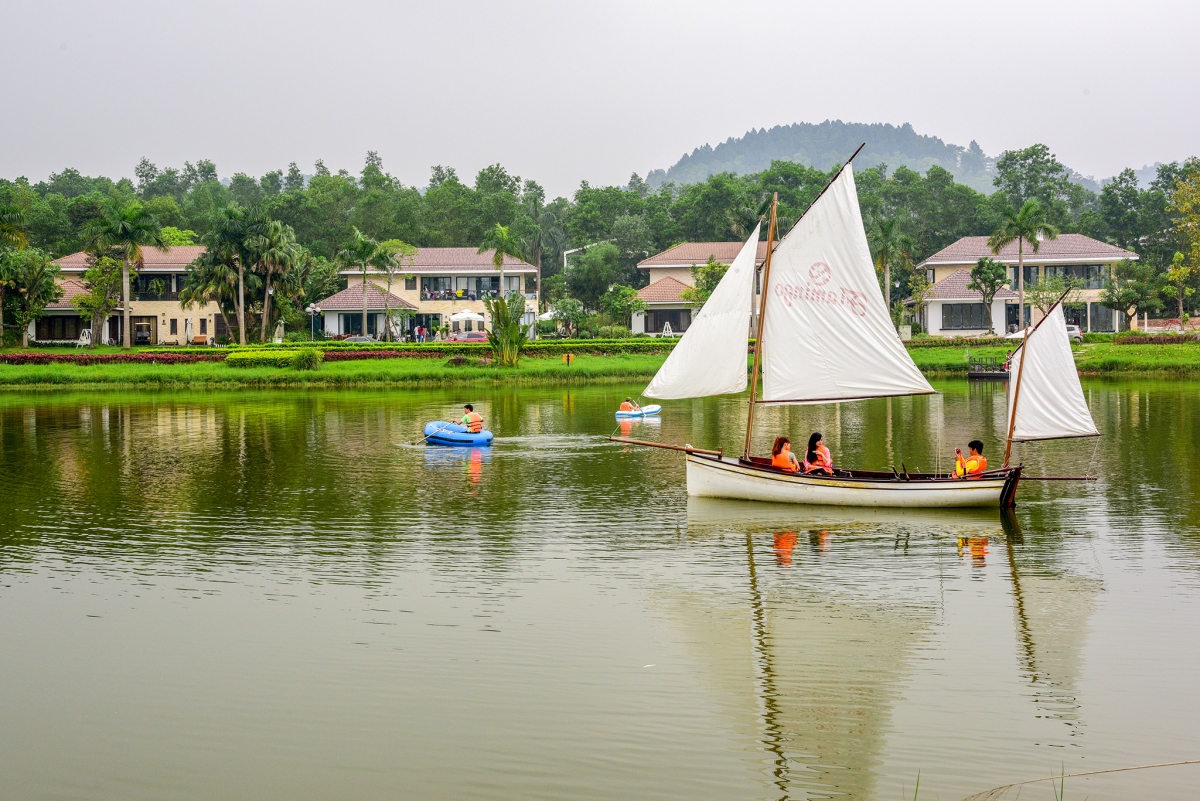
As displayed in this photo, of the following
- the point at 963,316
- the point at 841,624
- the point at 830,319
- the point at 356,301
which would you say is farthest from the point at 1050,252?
the point at 841,624

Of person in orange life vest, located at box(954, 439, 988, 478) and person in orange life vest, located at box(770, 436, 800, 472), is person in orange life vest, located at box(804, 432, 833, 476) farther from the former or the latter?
person in orange life vest, located at box(954, 439, 988, 478)

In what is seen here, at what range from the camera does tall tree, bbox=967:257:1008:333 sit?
3031 inches

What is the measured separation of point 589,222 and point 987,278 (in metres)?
41.6

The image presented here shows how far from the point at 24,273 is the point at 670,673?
7401cm

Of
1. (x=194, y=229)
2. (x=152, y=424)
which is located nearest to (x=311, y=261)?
(x=194, y=229)

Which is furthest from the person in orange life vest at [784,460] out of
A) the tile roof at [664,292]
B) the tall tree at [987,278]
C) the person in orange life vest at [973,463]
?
the tile roof at [664,292]

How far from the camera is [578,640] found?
1406 cm

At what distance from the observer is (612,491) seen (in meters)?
26.5

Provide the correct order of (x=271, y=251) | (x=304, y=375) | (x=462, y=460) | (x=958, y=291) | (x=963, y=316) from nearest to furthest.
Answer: (x=462, y=460), (x=304, y=375), (x=271, y=251), (x=958, y=291), (x=963, y=316)

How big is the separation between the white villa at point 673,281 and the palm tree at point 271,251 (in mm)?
26936

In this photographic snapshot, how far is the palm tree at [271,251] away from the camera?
76.1m

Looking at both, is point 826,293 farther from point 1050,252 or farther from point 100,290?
point 1050,252

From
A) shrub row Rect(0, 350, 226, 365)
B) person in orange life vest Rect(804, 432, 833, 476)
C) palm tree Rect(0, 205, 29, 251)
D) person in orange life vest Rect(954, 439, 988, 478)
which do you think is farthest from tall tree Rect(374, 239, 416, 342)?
person in orange life vest Rect(954, 439, 988, 478)

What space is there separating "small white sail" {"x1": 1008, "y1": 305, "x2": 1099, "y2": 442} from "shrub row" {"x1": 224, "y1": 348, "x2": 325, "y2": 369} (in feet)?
156
